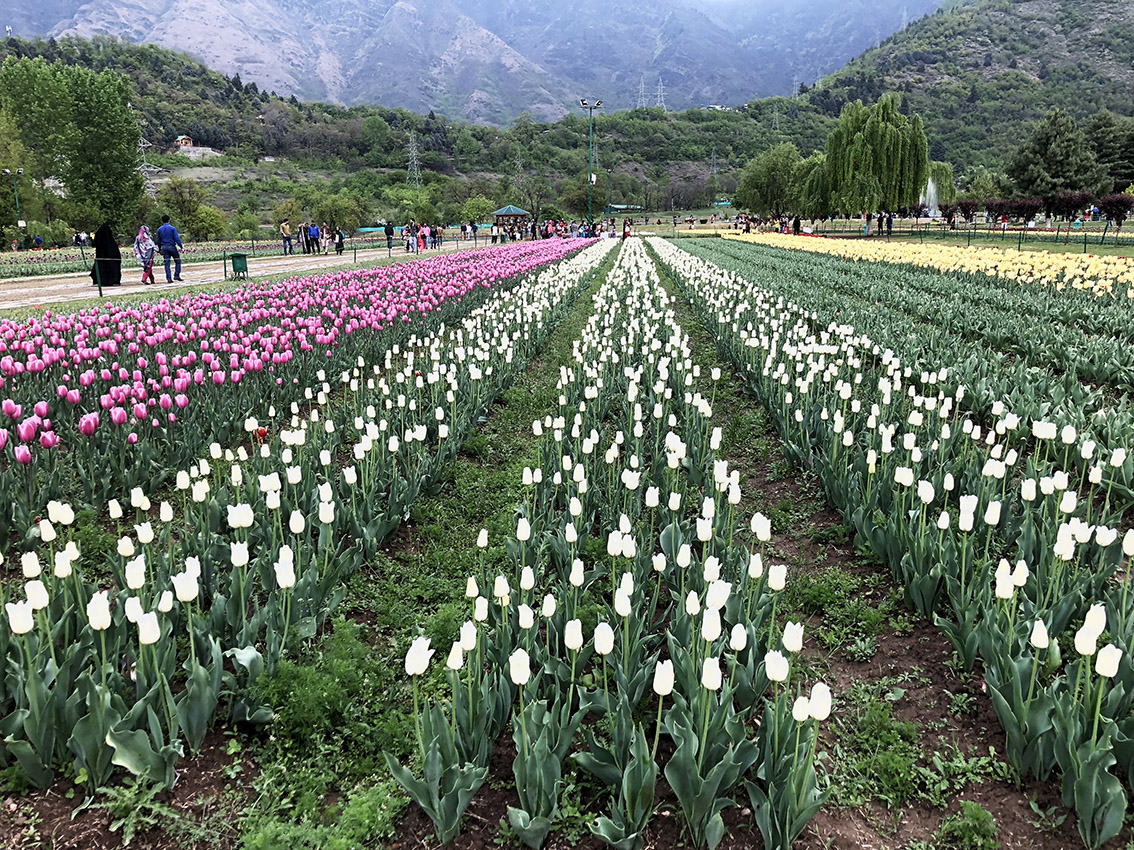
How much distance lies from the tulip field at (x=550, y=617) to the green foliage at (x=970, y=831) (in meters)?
0.02

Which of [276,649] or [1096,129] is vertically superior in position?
[1096,129]

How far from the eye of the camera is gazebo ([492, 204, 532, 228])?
5341 cm

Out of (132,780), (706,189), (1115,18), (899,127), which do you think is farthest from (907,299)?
(1115,18)

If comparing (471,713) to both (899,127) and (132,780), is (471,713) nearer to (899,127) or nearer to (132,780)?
(132,780)

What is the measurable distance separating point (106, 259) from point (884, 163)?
3677 cm

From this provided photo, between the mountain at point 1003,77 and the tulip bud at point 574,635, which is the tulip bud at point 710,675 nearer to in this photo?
the tulip bud at point 574,635

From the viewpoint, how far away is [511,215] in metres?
55.9

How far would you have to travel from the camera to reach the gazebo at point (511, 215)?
5341cm

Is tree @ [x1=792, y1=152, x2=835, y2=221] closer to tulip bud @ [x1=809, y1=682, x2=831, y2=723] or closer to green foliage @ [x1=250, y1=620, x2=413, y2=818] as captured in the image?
green foliage @ [x1=250, y1=620, x2=413, y2=818]

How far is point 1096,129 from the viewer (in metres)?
63.9

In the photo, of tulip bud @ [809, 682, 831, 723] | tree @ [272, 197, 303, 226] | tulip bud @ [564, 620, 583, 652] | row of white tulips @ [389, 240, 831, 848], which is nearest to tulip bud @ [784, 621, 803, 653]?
row of white tulips @ [389, 240, 831, 848]

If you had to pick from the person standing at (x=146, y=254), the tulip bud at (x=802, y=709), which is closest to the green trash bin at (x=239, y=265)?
the person standing at (x=146, y=254)

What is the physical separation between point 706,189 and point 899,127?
9105cm

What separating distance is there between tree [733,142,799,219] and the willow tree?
28075mm
